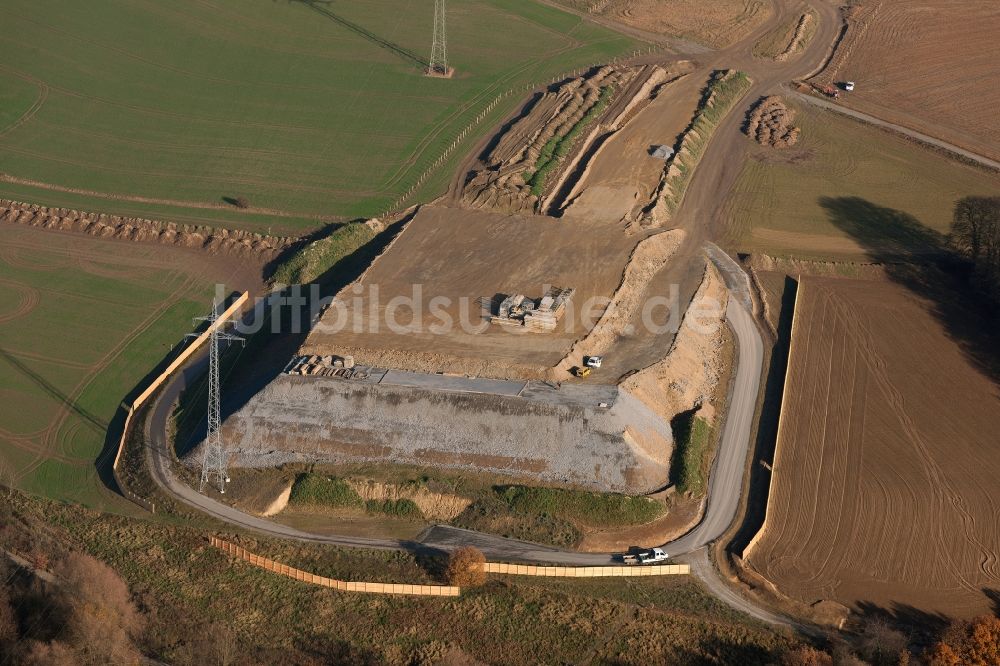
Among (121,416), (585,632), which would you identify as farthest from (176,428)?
(585,632)

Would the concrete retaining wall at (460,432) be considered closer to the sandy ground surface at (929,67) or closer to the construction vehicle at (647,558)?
the construction vehicle at (647,558)

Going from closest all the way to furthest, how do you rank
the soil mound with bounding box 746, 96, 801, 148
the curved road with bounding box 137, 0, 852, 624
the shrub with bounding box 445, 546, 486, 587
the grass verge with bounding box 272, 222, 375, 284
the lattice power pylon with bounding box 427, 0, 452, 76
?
the shrub with bounding box 445, 546, 486, 587 → the curved road with bounding box 137, 0, 852, 624 → the grass verge with bounding box 272, 222, 375, 284 → the soil mound with bounding box 746, 96, 801, 148 → the lattice power pylon with bounding box 427, 0, 452, 76

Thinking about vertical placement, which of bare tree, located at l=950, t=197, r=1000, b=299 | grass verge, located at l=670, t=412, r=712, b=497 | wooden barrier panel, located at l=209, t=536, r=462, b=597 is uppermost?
bare tree, located at l=950, t=197, r=1000, b=299

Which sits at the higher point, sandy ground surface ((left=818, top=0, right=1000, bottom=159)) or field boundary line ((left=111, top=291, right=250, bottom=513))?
sandy ground surface ((left=818, top=0, right=1000, bottom=159))

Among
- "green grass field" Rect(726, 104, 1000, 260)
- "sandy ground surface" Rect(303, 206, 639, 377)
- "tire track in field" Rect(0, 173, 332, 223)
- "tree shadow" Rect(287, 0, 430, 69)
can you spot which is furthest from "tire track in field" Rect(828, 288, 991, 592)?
"tree shadow" Rect(287, 0, 430, 69)

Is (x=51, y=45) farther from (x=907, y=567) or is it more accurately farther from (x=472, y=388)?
(x=907, y=567)

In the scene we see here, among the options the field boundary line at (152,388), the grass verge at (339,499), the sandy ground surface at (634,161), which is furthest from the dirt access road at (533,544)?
the sandy ground surface at (634,161)

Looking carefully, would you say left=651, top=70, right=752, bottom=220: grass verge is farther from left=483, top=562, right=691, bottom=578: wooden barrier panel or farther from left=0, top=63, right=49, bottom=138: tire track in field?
left=0, top=63, right=49, bottom=138: tire track in field
